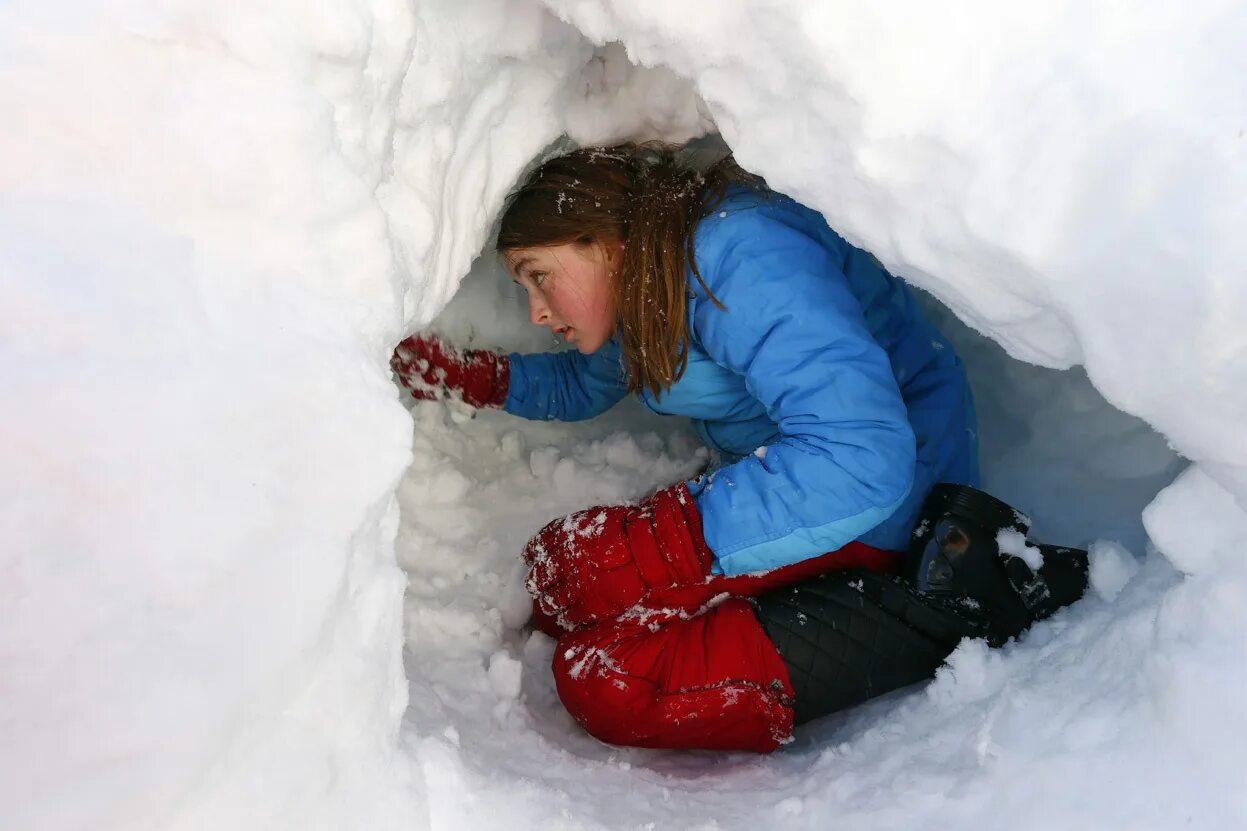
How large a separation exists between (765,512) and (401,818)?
0.74 metres

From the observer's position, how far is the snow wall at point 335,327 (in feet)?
2.19

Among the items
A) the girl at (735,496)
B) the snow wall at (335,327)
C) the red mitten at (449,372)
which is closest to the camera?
the snow wall at (335,327)

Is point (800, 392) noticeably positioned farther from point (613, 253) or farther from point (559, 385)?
point (559, 385)

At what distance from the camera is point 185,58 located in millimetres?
816

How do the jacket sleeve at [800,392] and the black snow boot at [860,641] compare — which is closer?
the jacket sleeve at [800,392]

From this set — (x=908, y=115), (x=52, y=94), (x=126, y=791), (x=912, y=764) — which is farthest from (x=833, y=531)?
(x=52, y=94)

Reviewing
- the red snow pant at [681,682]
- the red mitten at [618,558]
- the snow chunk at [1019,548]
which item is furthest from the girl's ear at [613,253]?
the snow chunk at [1019,548]

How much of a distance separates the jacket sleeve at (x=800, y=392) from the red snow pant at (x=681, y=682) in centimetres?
17

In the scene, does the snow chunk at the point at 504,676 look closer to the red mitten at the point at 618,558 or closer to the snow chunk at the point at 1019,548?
the red mitten at the point at 618,558

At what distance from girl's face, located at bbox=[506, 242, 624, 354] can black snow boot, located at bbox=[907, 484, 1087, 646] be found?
0.69 meters

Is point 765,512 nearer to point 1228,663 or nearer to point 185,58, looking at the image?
point 1228,663

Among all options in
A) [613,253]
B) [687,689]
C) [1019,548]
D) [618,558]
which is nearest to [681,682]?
[687,689]

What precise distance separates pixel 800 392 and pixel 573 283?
435 mm

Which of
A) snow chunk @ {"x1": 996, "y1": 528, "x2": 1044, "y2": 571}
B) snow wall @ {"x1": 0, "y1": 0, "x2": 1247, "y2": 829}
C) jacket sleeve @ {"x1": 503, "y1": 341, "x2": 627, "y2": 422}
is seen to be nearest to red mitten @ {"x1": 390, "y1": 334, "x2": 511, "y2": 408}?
jacket sleeve @ {"x1": 503, "y1": 341, "x2": 627, "y2": 422}
